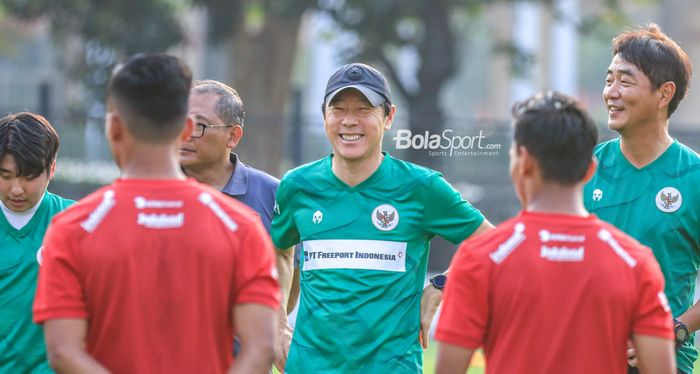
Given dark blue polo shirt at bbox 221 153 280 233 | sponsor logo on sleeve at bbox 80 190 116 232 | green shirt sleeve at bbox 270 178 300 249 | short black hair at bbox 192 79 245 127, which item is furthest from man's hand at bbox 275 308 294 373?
sponsor logo on sleeve at bbox 80 190 116 232

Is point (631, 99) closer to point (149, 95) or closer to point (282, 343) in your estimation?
point (282, 343)

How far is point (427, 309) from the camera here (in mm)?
5938

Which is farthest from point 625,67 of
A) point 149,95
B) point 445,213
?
point 149,95

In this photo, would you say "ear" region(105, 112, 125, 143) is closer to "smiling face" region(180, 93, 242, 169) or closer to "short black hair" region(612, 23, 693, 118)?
"smiling face" region(180, 93, 242, 169)

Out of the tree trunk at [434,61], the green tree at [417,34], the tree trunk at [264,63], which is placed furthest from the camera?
the tree trunk at [264,63]

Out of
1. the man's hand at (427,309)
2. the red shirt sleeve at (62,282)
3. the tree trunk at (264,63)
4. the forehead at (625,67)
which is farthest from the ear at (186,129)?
the tree trunk at (264,63)

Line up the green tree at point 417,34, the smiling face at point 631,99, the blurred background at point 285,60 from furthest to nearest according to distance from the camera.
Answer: the green tree at point 417,34 → the blurred background at point 285,60 → the smiling face at point 631,99

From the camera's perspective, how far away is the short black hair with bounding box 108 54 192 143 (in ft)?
13.5

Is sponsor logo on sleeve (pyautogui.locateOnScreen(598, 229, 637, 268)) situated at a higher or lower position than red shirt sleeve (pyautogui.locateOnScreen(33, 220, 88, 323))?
higher

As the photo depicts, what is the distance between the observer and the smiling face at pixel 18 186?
221 inches

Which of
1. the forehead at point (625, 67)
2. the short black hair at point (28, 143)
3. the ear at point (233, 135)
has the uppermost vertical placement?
the forehead at point (625, 67)

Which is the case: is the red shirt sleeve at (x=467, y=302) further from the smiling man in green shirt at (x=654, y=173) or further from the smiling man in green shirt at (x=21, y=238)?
the smiling man in green shirt at (x=21, y=238)

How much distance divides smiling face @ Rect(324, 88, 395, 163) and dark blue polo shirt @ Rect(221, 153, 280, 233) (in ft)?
2.19

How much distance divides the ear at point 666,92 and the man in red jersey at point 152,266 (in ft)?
8.18
